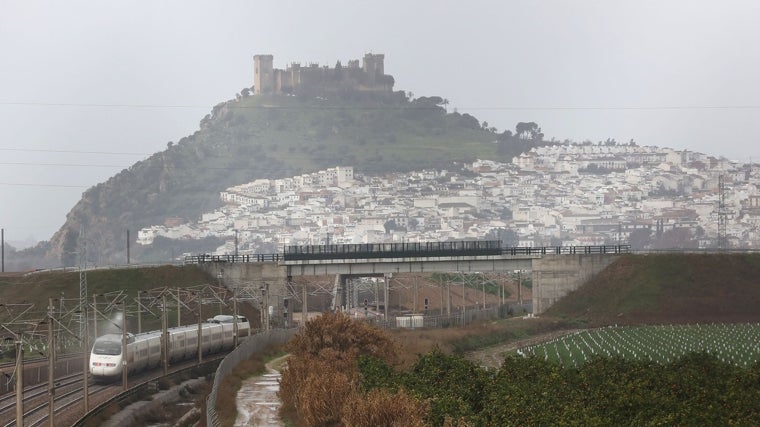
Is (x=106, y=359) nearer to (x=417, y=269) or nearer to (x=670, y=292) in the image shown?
(x=417, y=269)

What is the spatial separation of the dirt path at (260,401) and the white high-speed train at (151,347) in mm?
6863

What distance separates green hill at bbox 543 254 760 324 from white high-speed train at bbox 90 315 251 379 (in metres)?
33.6

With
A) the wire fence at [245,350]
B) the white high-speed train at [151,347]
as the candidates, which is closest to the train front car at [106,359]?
the white high-speed train at [151,347]

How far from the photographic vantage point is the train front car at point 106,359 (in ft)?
241

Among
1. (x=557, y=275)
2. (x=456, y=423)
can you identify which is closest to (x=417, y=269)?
(x=557, y=275)

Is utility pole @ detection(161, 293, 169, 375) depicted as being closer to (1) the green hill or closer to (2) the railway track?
(2) the railway track

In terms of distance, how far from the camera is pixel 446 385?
171 ft

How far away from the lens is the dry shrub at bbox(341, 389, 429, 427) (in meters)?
40.0

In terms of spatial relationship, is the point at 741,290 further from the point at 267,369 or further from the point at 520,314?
the point at 267,369

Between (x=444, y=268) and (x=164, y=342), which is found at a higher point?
(x=444, y=268)

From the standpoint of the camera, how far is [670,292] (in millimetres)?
117188

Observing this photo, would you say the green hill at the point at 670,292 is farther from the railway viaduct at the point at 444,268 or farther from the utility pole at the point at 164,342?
the utility pole at the point at 164,342

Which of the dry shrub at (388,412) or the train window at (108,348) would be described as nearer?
the dry shrub at (388,412)

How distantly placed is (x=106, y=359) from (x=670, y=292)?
201ft
